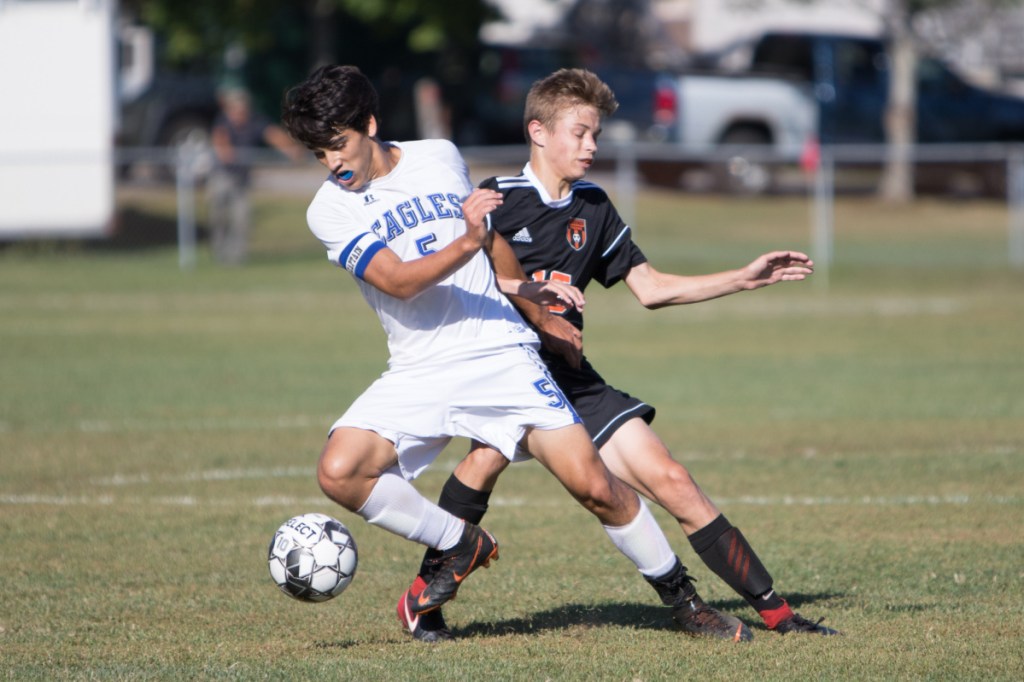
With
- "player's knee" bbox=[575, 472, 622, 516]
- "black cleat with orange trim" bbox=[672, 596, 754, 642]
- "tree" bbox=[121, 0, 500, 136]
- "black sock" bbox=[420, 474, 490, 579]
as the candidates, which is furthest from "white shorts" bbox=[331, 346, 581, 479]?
"tree" bbox=[121, 0, 500, 136]

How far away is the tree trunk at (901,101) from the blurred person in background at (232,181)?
39.7 feet

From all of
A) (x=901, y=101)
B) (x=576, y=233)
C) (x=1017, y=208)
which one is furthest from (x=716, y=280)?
(x=901, y=101)

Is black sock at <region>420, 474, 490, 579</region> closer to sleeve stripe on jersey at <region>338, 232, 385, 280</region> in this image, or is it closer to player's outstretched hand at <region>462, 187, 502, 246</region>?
sleeve stripe on jersey at <region>338, 232, 385, 280</region>

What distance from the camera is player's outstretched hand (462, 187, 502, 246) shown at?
454 centimetres

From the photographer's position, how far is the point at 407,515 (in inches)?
200

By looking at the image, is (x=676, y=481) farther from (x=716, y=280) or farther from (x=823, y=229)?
(x=823, y=229)

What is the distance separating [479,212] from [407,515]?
121 cm

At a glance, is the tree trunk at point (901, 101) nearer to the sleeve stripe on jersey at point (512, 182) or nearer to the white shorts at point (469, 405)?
the sleeve stripe on jersey at point (512, 182)

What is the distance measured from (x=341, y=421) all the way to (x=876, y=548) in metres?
2.92

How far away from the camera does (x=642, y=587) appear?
614cm

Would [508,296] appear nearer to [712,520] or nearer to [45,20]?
[712,520]

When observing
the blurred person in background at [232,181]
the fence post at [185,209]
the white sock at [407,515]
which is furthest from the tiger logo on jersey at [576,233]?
the fence post at [185,209]

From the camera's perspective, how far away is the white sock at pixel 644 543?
5.16 meters

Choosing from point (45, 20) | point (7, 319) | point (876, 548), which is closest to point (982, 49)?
point (45, 20)
